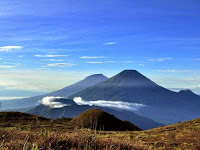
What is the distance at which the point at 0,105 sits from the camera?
12.5m

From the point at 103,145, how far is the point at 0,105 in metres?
5.01

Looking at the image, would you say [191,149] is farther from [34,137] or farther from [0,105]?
[0,105]

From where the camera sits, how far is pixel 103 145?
12.6 metres

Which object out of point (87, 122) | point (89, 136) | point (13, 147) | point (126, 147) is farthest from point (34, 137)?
point (87, 122)

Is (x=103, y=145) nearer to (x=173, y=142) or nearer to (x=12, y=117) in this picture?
(x=173, y=142)

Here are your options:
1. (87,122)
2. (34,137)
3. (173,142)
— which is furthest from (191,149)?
(87,122)

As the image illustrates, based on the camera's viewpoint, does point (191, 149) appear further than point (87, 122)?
No

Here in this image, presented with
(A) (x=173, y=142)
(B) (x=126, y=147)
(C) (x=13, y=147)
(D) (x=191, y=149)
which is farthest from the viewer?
(A) (x=173, y=142)

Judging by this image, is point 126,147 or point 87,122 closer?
point 126,147

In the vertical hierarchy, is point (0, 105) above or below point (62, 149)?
above

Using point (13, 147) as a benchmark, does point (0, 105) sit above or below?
above

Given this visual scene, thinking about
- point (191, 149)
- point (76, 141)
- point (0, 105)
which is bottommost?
point (191, 149)

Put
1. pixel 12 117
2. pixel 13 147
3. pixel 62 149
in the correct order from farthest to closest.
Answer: pixel 12 117 < pixel 62 149 < pixel 13 147

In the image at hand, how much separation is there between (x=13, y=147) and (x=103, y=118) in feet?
141
